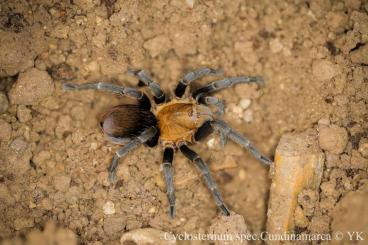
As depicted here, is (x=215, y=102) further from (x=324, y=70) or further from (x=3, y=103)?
(x=3, y=103)

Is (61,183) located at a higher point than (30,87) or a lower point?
lower

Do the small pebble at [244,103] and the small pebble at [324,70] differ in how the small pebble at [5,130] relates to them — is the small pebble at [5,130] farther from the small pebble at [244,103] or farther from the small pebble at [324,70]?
the small pebble at [324,70]

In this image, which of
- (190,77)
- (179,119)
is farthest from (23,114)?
(190,77)

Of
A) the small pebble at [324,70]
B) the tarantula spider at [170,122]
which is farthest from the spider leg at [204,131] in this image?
the small pebble at [324,70]

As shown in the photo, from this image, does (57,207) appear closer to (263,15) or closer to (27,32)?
(27,32)

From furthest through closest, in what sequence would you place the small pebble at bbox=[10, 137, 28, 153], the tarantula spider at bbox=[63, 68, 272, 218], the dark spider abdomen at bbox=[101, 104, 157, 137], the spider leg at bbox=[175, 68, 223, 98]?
the spider leg at bbox=[175, 68, 223, 98] < the small pebble at bbox=[10, 137, 28, 153] < the tarantula spider at bbox=[63, 68, 272, 218] < the dark spider abdomen at bbox=[101, 104, 157, 137]

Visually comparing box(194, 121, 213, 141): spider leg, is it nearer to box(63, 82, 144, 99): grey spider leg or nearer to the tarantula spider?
the tarantula spider

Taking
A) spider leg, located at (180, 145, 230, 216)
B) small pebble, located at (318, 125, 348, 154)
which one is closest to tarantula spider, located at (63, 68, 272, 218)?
spider leg, located at (180, 145, 230, 216)
